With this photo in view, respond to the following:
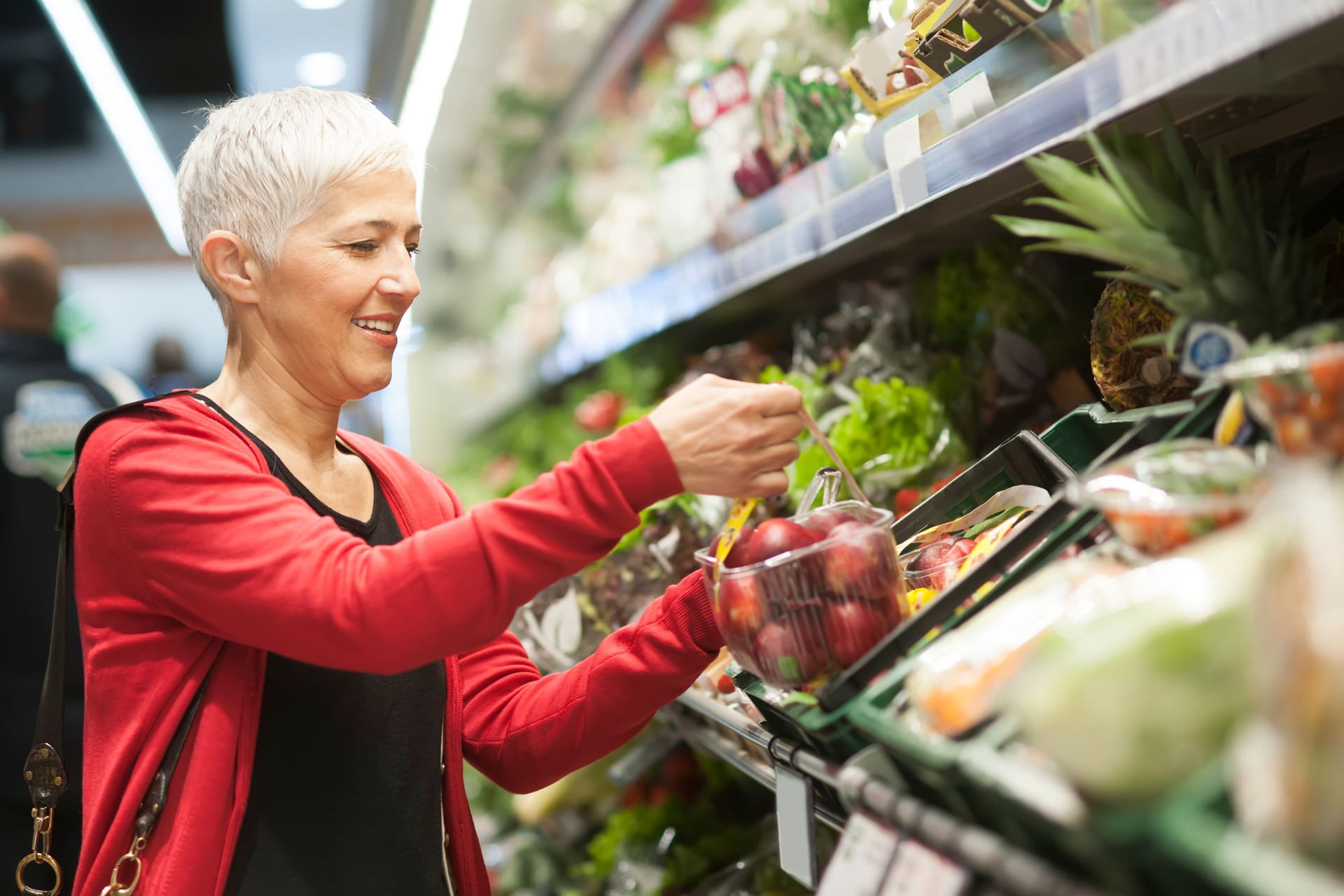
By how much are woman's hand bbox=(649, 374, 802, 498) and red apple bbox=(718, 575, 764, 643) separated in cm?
10

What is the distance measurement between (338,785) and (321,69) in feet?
16.7

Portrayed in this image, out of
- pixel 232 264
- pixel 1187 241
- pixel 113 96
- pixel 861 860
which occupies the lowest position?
pixel 861 860

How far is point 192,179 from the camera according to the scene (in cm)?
143

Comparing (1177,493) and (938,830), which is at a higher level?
(1177,493)

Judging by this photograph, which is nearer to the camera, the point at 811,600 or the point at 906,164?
the point at 811,600

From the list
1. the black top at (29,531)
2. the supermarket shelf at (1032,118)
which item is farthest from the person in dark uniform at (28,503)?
the supermarket shelf at (1032,118)

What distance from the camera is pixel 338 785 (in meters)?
1.37

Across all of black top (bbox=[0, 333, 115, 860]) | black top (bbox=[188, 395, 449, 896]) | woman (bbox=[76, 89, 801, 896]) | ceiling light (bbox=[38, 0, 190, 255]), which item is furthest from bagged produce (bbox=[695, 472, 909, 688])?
ceiling light (bbox=[38, 0, 190, 255])

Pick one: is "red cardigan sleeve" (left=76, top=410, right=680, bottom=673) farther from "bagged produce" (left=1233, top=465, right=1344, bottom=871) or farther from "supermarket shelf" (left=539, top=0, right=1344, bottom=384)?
"bagged produce" (left=1233, top=465, right=1344, bottom=871)

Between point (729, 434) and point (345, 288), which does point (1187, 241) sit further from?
point (345, 288)

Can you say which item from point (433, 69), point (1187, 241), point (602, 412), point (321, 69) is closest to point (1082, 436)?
point (1187, 241)

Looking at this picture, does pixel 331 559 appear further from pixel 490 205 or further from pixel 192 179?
pixel 490 205

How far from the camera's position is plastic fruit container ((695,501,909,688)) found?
3.38 feet

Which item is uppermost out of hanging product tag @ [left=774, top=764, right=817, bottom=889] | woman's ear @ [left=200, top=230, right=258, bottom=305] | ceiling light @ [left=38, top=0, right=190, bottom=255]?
ceiling light @ [left=38, top=0, right=190, bottom=255]
